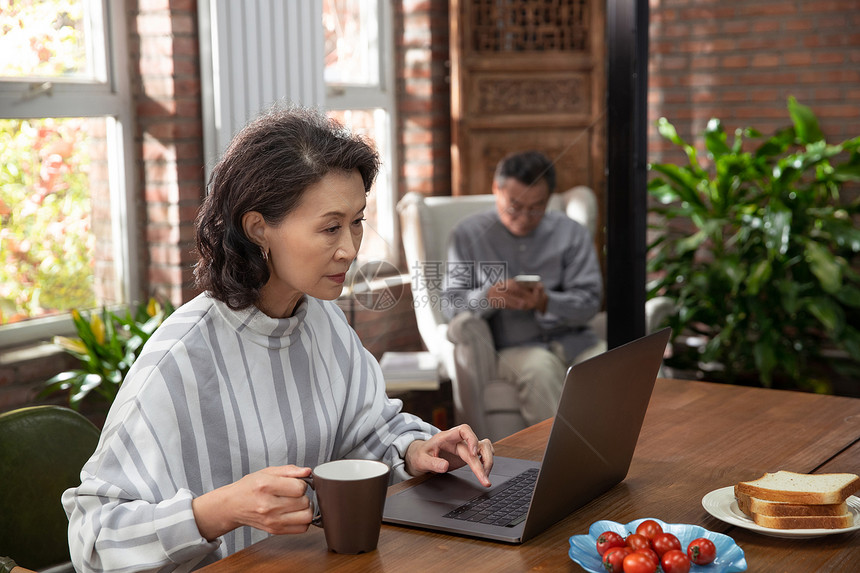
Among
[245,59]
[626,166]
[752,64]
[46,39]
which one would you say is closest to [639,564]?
[626,166]

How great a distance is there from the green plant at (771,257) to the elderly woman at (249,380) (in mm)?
2786

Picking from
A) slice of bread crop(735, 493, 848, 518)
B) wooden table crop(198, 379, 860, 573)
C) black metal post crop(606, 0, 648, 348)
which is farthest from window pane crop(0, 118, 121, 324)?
slice of bread crop(735, 493, 848, 518)

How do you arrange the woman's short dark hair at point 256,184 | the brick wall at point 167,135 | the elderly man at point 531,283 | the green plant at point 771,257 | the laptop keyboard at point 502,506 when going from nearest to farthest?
the laptop keyboard at point 502,506
the woman's short dark hair at point 256,184
the elderly man at point 531,283
the brick wall at point 167,135
the green plant at point 771,257

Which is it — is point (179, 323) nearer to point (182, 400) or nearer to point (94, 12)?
point (182, 400)

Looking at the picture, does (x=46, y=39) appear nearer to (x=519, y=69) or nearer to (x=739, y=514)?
(x=519, y=69)

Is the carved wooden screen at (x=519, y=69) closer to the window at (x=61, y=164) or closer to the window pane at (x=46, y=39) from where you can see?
the window at (x=61, y=164)

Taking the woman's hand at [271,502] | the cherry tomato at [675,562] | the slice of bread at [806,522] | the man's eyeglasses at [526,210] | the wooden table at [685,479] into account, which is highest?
the man's eyeglasses at [526,210]

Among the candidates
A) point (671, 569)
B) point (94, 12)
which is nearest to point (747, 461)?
point (671, 569)

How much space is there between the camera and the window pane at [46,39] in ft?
9.06

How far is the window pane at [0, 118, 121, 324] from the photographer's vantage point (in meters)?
2.79

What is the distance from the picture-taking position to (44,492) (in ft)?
4.80

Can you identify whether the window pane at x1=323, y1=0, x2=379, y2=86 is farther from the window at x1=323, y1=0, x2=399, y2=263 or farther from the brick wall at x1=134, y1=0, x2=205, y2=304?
the brick wall at x1=134, y1=0, x2=205, y2=304

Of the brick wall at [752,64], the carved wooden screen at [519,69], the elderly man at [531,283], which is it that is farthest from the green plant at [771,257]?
the elderly man at [531,283]

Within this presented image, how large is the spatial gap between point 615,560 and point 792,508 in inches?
10.9
